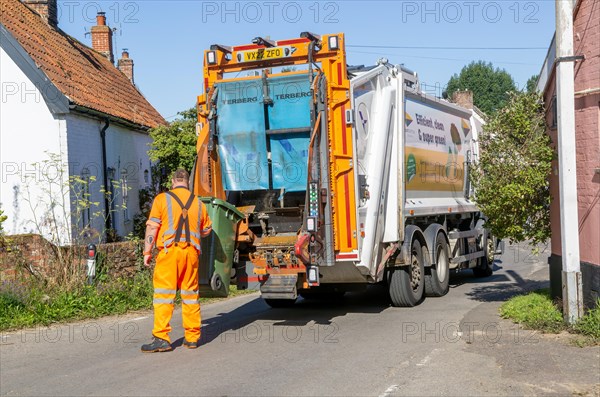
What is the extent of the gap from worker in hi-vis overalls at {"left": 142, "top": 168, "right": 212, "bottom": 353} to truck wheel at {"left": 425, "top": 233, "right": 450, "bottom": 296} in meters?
5.07

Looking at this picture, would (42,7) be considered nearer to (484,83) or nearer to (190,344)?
(190,344)

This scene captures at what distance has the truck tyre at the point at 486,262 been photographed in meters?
15.1

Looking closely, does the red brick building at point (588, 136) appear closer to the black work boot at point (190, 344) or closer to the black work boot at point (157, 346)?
the black work boot at point (190, 344)

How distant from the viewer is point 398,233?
9.79 meters

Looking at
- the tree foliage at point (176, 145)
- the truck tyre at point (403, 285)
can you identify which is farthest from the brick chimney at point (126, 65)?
the truck tyre at point (403, 285)

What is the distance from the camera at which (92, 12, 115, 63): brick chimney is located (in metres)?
22.7

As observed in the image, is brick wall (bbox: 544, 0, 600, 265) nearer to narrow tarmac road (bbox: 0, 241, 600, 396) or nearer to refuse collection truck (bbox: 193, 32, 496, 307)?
narrow tarmac road (bbox: 0, 241, 600, 396)

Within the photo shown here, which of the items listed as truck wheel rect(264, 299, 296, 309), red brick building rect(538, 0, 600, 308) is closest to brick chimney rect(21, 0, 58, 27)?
truck wheel rect(264, 299, 296, 309)

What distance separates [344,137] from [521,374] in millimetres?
3639

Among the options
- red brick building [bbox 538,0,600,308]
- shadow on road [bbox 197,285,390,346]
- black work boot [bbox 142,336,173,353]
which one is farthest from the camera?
shadow on road [bbox 197,285,390,346]

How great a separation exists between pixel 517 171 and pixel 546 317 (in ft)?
6.03

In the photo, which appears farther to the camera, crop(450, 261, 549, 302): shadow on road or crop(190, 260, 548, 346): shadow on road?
crop(450, 261, 549, 302): shadow on road

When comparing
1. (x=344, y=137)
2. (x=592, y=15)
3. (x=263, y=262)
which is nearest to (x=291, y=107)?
(x=344, y=137)

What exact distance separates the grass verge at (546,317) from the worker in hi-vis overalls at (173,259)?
3765 mm
